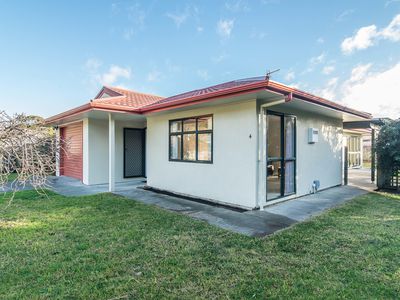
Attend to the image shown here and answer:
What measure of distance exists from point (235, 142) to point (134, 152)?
5912 mm

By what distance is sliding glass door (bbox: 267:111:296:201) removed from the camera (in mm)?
6605

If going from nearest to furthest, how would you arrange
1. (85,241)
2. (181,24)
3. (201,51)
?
(85,241) < (181,24) < (201,51)

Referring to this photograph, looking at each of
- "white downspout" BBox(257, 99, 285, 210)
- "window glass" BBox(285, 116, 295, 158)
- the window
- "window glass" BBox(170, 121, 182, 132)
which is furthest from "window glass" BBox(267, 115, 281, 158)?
"window glass" BBox(170, 121, 182, 132)

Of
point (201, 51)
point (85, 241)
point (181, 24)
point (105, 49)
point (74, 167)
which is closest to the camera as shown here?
point (85, 241)

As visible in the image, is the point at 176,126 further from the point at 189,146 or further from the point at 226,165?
the point at 226,165

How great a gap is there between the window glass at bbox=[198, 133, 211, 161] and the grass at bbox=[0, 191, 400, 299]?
232cm

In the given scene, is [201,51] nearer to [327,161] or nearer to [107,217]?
[327,161]

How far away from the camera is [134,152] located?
10.7 meters

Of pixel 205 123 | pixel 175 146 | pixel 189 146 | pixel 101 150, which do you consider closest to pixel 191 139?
pixel 189 146

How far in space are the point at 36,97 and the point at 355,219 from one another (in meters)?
13.7

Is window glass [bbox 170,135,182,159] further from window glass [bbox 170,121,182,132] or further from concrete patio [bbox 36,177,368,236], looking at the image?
concrete patio [bbox 36,177,368,236]

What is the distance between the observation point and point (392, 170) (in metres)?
8.58

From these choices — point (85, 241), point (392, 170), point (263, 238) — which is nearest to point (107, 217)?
point (85, 241)

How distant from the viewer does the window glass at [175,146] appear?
25.5 feet
